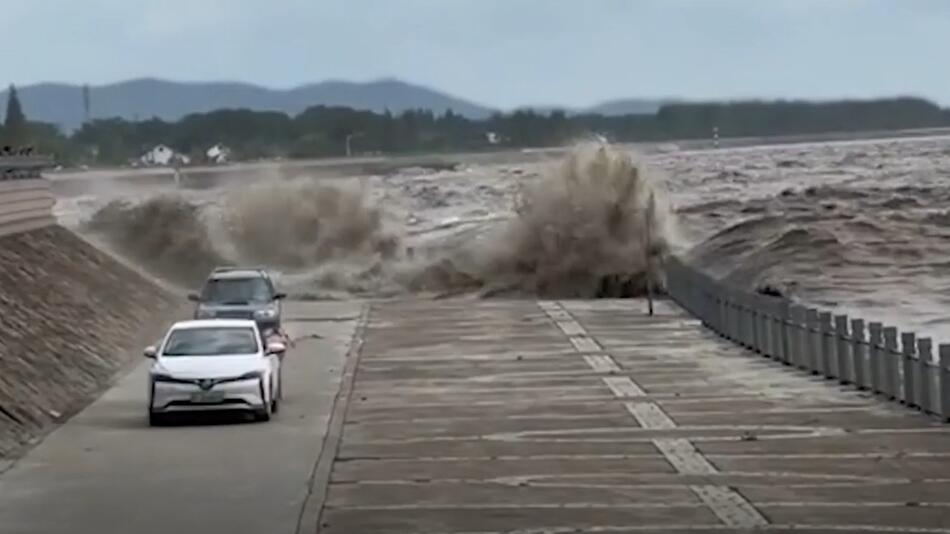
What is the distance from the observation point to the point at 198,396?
2417 cm

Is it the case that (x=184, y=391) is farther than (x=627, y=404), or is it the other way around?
(x=627, y=404)

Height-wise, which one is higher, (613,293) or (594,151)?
(594,151)

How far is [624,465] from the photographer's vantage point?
1955 centimetres

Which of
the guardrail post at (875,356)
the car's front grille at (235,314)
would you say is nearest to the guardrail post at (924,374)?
the guardrail post at (875,356)

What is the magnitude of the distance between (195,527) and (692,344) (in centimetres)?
2257

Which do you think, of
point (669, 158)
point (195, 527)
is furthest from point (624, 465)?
point (669, 158)

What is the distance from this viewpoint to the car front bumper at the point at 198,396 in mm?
24172

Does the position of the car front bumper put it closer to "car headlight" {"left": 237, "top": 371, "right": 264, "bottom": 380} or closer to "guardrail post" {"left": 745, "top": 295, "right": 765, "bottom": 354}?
"car headlight" {"left": 237, "top": 371, "right": 264, "bottom": 380}

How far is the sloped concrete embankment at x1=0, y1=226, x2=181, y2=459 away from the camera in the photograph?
997 inches

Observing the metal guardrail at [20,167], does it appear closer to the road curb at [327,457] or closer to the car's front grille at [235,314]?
the car's front grille at [235,314]

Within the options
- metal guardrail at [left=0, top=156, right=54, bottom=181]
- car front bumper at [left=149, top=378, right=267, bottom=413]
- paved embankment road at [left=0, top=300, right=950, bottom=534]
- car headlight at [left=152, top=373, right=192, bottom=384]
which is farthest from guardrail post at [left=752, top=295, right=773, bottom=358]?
metal guardrail at [left=0, top=156, right=54, bottom=181]

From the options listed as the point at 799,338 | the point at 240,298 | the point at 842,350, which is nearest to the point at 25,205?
the point at 240,298

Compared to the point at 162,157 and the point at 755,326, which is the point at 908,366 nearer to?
the point at 755,326

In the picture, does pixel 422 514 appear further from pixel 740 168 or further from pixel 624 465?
pixel 740 168
